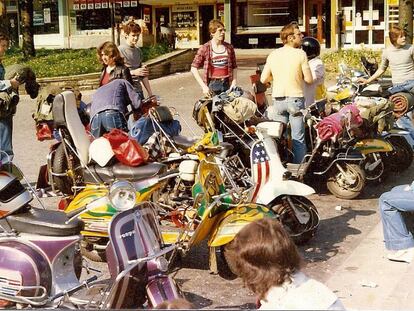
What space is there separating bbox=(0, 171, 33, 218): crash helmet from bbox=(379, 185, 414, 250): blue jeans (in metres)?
2.81

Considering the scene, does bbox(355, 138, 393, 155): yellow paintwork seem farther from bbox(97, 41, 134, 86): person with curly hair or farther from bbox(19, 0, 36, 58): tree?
bbox(19, 0, 36, 58): tree

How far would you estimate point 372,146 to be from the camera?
340 inches

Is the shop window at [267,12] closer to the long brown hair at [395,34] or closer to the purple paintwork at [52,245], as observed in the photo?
the long brown hair at [395,34]

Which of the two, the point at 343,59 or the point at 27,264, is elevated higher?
the point at 343,59

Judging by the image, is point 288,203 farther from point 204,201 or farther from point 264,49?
point 264,49

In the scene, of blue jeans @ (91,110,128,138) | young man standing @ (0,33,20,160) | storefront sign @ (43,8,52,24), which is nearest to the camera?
blue jeans @ (91,110,128,138)

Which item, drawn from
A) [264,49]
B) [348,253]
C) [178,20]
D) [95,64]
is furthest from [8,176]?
[178,20]

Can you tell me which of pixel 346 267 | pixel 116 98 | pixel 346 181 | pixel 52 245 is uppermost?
pixel 116 98

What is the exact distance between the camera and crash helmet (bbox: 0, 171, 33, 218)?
4.93 m

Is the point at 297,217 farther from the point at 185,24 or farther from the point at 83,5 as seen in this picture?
the point at 83,5

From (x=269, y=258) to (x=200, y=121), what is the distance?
15.7ft

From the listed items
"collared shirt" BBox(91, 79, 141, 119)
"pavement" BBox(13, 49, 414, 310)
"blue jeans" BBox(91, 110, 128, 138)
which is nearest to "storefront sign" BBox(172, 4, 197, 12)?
"pavement" BBox(13, 49, 414, 310)

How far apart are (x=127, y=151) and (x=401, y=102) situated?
479 centimetres

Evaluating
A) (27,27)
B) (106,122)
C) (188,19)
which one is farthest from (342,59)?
(188,19)
